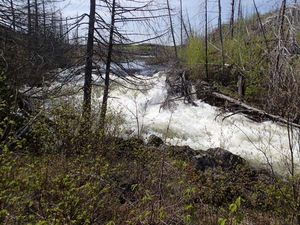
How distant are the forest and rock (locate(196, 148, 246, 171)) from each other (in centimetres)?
4

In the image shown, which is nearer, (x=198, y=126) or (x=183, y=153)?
(x=183, y=153)

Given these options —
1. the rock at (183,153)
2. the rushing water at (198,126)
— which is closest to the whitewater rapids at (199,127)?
the rushing water at (198,126)

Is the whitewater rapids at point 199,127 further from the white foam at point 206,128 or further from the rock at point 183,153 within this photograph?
the rock at point 183,153

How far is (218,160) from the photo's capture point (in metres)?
10.6

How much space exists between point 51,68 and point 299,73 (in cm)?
941

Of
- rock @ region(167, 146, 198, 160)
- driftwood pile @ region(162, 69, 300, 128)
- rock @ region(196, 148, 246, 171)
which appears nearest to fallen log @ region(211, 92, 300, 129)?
driftwood pile @ region(162, 69, 300, 128)

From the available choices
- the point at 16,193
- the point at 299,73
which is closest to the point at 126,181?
the point at 16,193

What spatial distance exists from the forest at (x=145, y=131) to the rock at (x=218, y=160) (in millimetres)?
39

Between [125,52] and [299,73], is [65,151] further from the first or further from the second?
[299,73]

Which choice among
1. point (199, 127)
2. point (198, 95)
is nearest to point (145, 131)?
point (199, 127)

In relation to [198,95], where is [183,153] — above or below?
below

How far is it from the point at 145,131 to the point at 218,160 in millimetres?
3780

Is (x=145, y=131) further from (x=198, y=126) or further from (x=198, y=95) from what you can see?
(x=198, y=95)

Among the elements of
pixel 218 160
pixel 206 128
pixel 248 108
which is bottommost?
pixel 218 160
